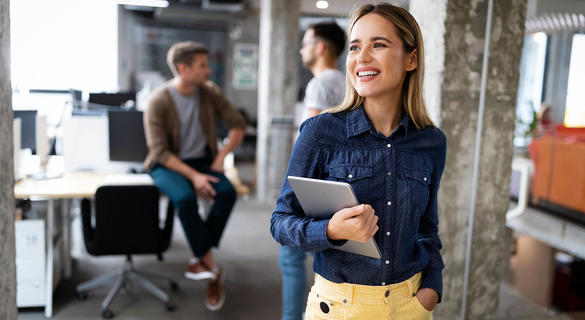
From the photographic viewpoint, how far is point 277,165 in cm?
658

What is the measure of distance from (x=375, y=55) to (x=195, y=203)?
2374 mm

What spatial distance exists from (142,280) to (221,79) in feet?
28.3

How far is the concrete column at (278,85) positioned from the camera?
21.0ft

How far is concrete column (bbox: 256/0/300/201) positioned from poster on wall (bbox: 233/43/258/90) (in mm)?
4944

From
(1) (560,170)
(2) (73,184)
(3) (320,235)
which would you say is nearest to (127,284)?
(2) (73,184)

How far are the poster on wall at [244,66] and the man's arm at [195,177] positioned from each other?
8.09 m

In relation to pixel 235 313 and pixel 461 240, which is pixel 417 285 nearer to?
pixel 461 240

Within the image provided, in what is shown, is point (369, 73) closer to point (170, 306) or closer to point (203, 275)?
point (203, 275)

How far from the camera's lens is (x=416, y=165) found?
4.40 feet

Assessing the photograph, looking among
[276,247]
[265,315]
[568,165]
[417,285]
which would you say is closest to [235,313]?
[265,315]

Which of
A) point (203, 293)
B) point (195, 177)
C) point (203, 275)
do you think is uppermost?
point (195, 177)

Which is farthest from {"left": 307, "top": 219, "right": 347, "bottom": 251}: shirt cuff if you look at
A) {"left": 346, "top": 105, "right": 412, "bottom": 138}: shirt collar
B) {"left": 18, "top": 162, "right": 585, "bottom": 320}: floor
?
{"left": 18, "top": 162, "right": 585, "bottom": 320}: floor

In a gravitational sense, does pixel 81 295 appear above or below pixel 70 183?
below

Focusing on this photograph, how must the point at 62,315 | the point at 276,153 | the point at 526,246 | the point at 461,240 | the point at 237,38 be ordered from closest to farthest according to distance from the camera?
the point at 461,240, the point at 62,315, the point at 526,246, the point at 276,153, the point at 237,38
